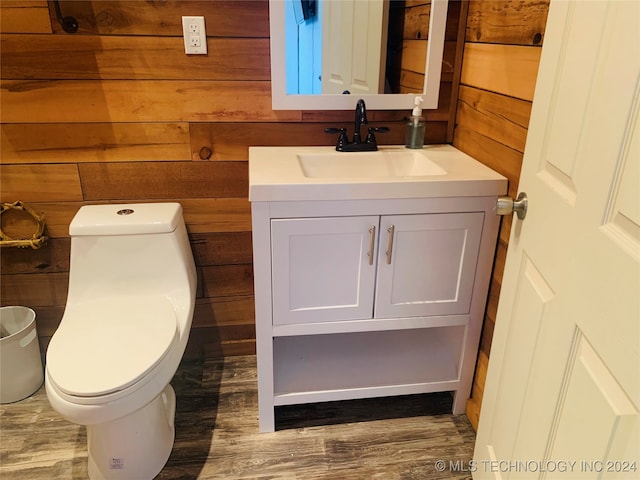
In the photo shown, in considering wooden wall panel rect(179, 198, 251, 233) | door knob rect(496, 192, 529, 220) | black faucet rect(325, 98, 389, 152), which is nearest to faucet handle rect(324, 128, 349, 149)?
black faucet rect(325, 98, 389, 152)

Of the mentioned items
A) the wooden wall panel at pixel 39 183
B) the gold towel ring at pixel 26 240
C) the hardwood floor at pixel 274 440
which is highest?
the wooden wall panel at pixel 39 183

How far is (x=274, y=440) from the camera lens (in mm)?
1692

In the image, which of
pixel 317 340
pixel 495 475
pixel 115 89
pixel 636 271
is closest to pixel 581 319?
pixel 636 271

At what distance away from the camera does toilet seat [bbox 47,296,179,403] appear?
1.29 m

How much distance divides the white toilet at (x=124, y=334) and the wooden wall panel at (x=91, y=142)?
0.19 metres

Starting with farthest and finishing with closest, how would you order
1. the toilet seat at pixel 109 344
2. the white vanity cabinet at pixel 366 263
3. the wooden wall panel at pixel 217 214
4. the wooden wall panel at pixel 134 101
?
the wooden wall panel at pixel 217 214, the wooden wall panel at pixel 134 101, the white vanity cabinet at pixel 366 263, the toilet seat at pixel 109 344

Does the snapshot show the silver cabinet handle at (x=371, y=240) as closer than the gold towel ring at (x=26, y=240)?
Yes

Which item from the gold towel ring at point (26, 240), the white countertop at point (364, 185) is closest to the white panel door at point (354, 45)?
the white countertop at point (364, 185)

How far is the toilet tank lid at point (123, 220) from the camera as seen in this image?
5.35 feet

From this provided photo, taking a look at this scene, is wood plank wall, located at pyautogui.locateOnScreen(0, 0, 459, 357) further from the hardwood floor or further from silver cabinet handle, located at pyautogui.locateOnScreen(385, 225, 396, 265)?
silver cabinet handle, located at pyautogui.locateOnScreen(385, 225, 396, 265)

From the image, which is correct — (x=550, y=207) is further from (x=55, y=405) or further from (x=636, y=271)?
(x=55, y=405)

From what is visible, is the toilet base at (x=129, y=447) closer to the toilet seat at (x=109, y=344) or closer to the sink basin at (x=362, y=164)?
the toilet seat at (x=109, y=344)

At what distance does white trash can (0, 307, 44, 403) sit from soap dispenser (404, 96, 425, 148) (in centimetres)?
158

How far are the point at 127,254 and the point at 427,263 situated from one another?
101 centimetres
